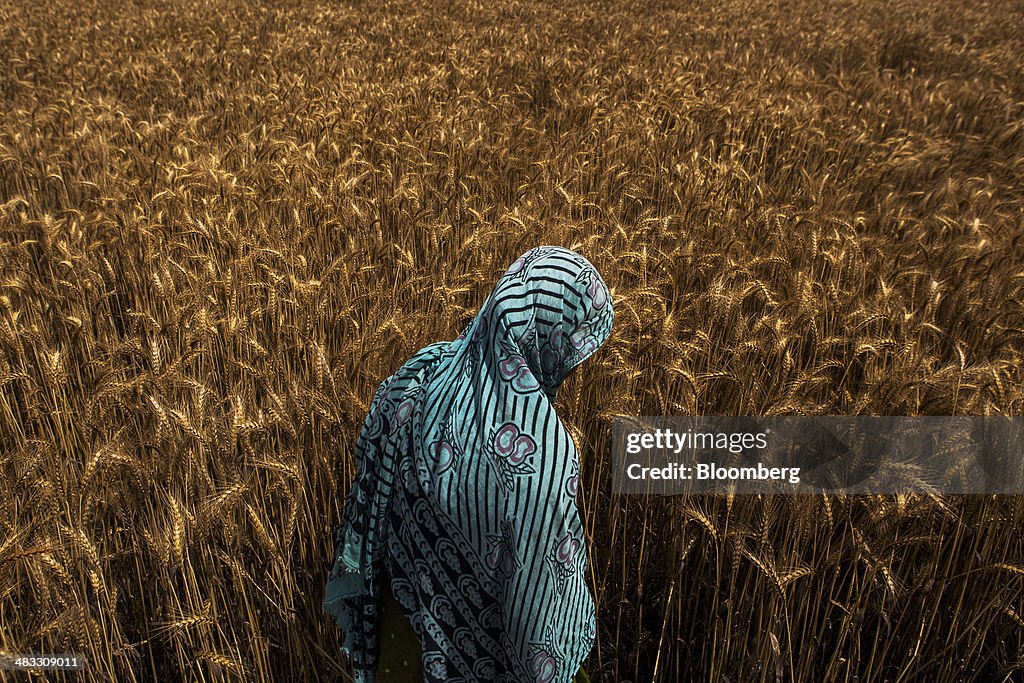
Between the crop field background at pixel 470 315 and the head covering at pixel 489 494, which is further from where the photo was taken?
the crop field background at pixel 470 315

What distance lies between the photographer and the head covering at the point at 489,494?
1.15 meters

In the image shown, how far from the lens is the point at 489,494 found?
1.19 m

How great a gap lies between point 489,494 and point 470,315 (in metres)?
1.49

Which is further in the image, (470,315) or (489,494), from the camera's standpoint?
(470,315)

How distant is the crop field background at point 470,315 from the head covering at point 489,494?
32cm

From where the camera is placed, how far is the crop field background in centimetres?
173

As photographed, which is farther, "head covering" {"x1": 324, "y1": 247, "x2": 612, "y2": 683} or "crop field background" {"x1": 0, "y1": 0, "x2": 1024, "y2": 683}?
"crop field background" {"x1": 0, "y1": 0, "x2": 1024, "y2": 683}

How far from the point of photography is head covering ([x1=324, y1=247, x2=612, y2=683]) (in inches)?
45.1

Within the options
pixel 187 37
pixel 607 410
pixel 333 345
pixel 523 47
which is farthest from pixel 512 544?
pixel 187 37

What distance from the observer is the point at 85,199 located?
3768mm

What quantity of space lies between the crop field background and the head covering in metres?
0.32

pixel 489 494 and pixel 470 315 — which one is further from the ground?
pixel 489 494

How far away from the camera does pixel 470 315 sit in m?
2.63

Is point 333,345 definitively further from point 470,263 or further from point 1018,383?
point 1018,383
